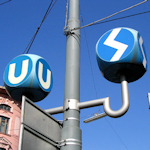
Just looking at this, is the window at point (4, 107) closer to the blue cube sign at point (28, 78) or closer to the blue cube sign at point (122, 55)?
the blue cube sign at point (28, 78)

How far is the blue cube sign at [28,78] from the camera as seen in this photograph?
186 inches

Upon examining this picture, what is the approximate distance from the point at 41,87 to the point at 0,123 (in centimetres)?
2109

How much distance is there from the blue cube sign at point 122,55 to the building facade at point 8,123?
21.6m

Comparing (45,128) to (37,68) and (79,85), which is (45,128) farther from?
(37,68)

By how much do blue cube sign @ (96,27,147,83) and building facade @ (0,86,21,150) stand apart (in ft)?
71.0

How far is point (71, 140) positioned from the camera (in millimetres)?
3910

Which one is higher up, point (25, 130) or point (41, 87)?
point (41, 87)

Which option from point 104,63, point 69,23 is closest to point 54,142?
point 104,63

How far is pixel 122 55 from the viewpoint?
13.6ft

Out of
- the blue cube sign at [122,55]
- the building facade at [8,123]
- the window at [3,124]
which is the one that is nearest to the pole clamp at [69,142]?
the blue cube sign at [122,55]

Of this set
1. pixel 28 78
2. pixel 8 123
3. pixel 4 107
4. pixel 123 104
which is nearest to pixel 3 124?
pixel 8 123

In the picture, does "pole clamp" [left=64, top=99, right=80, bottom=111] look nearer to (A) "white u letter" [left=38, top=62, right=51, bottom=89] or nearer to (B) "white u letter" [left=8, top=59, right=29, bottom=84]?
(A) "white u letter" [left=38, top=62, right=51, bottom=89]

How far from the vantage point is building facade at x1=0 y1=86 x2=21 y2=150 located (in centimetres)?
2444

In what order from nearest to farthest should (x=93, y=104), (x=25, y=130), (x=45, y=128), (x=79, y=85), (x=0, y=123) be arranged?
(x=25, y=130) < (x=45, y=128) < (x=93, y=104) < (x=79, y=85) < (x=0, y=123)
